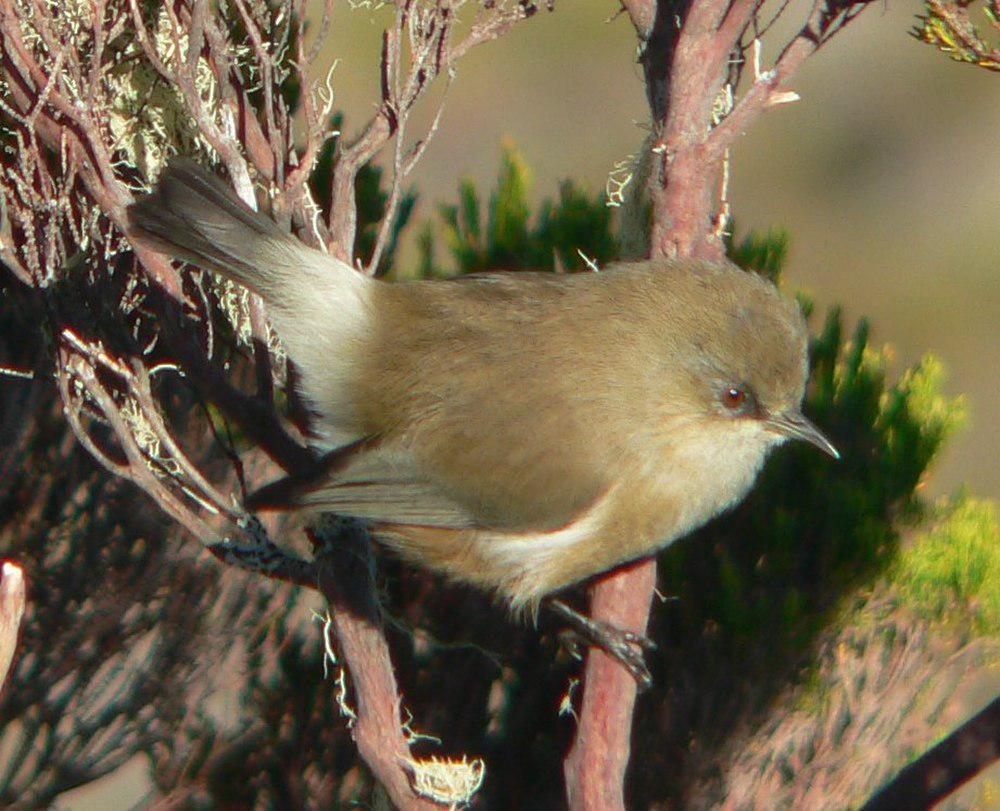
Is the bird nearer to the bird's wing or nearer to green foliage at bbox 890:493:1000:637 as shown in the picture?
the bird's wing

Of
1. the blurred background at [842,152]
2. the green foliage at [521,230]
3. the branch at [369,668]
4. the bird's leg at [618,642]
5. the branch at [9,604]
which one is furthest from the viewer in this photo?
the blurred background at [842,152]

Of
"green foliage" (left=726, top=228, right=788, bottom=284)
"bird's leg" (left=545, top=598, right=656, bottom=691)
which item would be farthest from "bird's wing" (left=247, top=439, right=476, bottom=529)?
"green foliage" (left=726, top=228, right=788, bottom=284)

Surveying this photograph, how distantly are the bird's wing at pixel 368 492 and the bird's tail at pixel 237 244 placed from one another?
1.20ft

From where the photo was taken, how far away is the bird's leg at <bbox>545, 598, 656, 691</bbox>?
99.3 inches

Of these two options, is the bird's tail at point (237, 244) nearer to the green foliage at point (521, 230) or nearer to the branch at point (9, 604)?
the branch at point (9, 604)

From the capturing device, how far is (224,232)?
270 centimetres

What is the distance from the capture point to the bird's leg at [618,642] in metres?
2.52

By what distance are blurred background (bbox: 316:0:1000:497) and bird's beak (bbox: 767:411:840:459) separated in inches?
186

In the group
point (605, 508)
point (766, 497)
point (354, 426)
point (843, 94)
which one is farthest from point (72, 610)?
point (843, 94)

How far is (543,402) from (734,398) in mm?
403

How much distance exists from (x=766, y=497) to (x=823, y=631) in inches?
14.0

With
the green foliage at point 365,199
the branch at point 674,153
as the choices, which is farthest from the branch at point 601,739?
the green foliage at point 365,199

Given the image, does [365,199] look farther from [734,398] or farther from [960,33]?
[960,33]

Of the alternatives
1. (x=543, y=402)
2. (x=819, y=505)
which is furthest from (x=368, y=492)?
(x=819, y=505)
